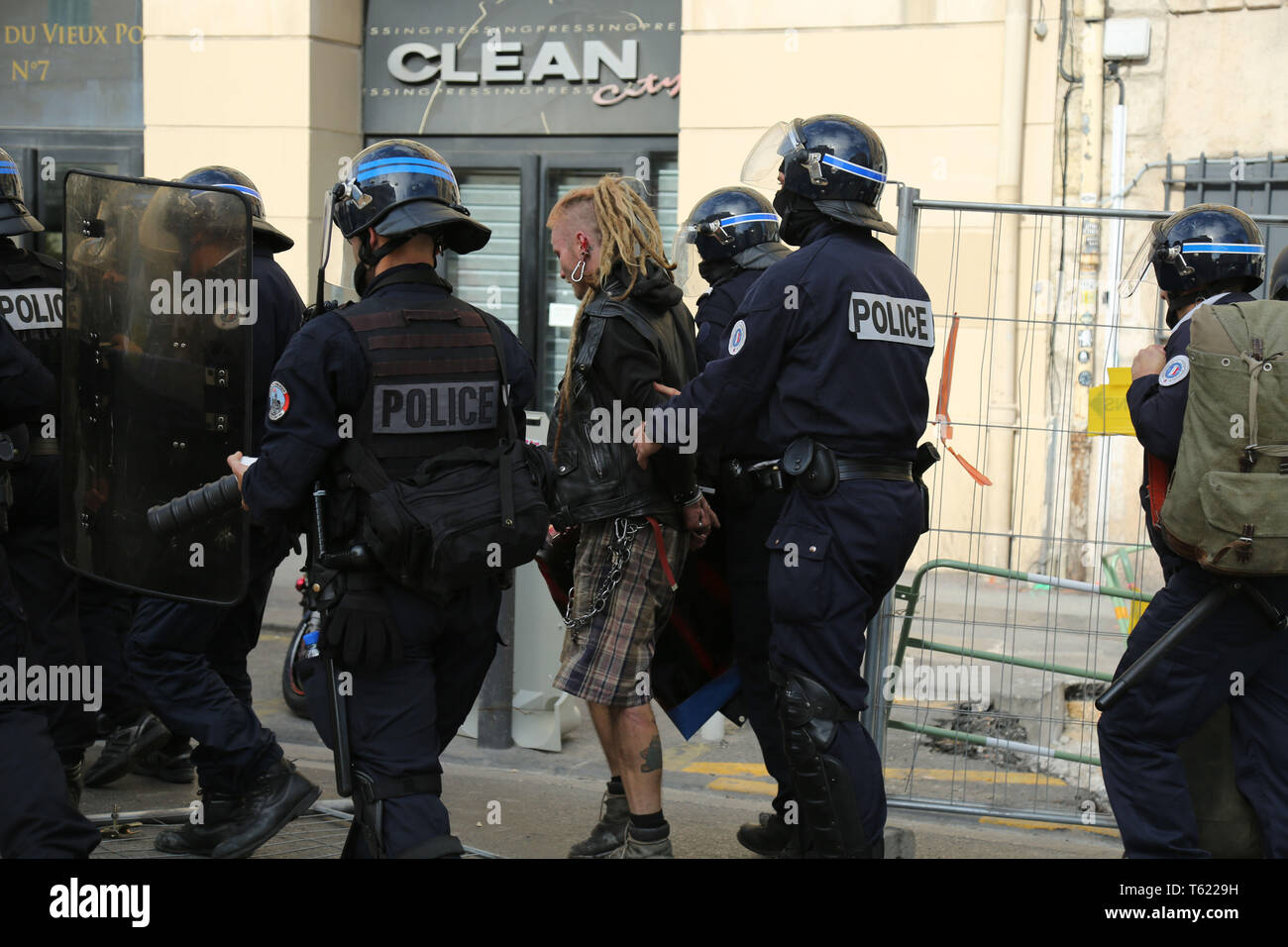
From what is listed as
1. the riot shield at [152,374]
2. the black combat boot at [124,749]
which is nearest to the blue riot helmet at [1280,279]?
the riot shield at [152,374]

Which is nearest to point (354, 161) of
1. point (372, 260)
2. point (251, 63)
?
point (372, 260)

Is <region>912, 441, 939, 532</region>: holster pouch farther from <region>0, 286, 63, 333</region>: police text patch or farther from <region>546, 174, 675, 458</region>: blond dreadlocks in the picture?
<region>0, 286, 63, 333</region>: police text patch

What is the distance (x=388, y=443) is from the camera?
129 inches

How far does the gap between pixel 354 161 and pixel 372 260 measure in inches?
10.6

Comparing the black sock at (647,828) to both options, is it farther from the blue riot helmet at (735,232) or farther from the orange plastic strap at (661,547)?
the blue riot helmet at (735,232)

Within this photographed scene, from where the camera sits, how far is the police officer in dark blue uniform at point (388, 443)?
10.6 ft

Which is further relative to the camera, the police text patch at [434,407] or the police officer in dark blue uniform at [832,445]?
the police officer in dark blue uniform at [832,445]

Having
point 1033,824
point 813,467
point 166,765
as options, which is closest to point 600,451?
point 813,467

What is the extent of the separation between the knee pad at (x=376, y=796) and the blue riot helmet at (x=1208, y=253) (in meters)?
2.42

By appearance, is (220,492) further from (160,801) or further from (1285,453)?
(1285,453)

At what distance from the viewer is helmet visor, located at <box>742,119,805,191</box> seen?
3.98 meters

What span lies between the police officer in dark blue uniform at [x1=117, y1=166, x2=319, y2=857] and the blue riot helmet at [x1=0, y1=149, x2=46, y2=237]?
514 millimetres

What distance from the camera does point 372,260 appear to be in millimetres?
3469

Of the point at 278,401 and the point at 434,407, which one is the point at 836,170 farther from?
the point at 278,401
